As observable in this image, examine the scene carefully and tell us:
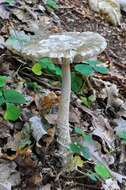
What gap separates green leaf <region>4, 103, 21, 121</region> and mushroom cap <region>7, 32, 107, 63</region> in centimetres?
40

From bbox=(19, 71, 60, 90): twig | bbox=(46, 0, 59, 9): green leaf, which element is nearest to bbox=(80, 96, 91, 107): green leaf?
bbox=(19, 71, 60, 90): twig

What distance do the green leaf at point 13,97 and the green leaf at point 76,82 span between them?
46 cm

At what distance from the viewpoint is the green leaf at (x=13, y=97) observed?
7.75ft

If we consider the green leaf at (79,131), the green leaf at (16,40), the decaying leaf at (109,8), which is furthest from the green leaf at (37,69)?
the decaying leaf at (109,8)

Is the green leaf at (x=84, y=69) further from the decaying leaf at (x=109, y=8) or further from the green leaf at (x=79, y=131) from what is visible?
the decaying leaf at (x=109, y=8)

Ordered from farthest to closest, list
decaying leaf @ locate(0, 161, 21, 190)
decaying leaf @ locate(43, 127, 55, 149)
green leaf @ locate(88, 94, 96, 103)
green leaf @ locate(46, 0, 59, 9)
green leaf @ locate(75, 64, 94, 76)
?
green leaf @ locate(46, 0, 59, 9)
green leaf @ locate(88, 94, 96, 103)
green leaf @ locate(75, 64, 94, 76)
decaying leaf @ locate(43, 127, 55, 149)
decaying leaf @ locate(0, 161, 21, 190)

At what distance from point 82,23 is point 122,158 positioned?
1.82 meters

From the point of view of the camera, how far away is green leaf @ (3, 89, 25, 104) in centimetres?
236

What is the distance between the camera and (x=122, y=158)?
261 cm

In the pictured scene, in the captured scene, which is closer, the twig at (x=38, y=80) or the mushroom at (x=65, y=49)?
the mushroom at (x=65, y=49)

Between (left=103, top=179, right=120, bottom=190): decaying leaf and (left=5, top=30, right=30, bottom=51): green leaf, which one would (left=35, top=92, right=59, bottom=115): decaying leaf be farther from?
(left=103, top=179, right=120, bottom=190): decaying leaf

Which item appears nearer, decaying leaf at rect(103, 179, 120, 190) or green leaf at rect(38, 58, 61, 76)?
decaying leaf at rect(103, 179, 120, 190)

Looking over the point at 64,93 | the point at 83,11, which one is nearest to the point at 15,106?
the point at 64,93

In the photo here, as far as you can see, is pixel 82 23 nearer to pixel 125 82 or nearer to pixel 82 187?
pixel 125 82
